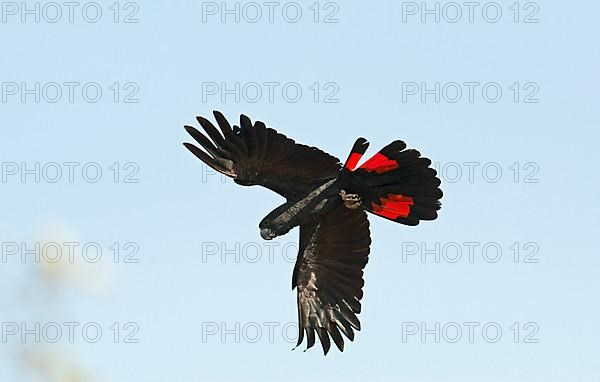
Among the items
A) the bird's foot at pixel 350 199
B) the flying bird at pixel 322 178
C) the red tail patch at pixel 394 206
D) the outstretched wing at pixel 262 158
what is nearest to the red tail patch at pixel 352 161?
the flying bird at pixel 322 178

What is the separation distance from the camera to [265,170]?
21.1m

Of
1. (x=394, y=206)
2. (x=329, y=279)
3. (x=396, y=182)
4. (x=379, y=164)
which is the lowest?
(x=329, y=279)

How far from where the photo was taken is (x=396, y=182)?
20844 millimetres

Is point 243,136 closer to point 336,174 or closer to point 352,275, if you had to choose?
point 336,174

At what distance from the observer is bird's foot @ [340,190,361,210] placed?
69.1ft

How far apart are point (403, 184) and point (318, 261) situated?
2.57 meters

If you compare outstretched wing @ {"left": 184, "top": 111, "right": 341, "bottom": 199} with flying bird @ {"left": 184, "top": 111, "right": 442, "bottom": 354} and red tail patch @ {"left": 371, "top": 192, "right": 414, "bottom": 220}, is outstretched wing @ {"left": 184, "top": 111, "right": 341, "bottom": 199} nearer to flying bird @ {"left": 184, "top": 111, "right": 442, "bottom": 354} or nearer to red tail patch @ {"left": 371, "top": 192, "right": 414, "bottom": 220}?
flying bird @ {"left": 184, "top": 111, "right": 442, "bottom": 354}

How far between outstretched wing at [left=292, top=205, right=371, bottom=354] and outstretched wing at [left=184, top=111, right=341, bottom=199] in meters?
1.29

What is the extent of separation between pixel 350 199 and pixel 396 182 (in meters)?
0.86

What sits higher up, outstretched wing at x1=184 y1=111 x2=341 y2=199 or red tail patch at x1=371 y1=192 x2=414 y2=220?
outstretched wing at x1=184 y1=111 x2=341 y2=199

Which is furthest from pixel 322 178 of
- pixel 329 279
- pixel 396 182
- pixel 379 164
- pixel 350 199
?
pixel 329 279

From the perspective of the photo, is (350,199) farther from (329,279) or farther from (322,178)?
(329,279)

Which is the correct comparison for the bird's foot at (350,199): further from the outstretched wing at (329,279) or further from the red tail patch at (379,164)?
the outstretched wing at (329,279)

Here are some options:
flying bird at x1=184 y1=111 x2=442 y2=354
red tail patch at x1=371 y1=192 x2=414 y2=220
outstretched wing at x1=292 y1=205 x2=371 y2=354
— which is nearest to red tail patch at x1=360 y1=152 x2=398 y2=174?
flying bird at x1=184 y1=111 x2=442 y2=354
